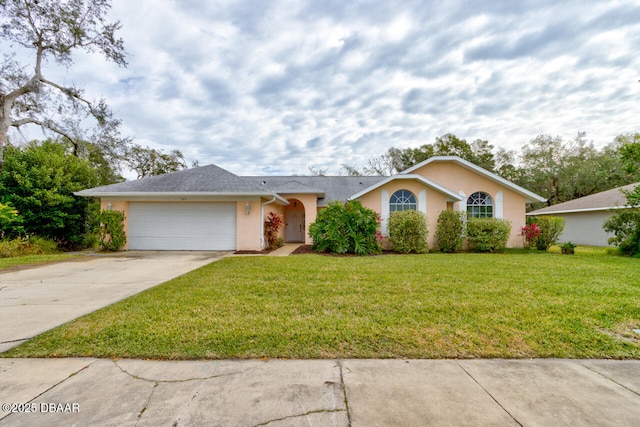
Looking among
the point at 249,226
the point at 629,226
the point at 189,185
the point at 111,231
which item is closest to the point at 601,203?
the point at 629,226

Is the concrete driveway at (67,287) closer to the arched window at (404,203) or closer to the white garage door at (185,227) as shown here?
the white garage door at (185,227)

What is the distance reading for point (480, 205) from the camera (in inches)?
519

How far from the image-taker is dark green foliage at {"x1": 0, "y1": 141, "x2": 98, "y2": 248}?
11.1 meters

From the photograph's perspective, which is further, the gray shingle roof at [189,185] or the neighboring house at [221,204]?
the neighboring house at [221,204]

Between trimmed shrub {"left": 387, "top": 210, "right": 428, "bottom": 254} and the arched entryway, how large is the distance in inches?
301

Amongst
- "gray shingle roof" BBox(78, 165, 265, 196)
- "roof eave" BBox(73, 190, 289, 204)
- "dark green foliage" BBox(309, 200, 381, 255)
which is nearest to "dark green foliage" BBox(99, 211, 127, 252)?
"roof eave" BBox(73, 190, 289, 204)

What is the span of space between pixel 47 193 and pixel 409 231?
51.0 feet

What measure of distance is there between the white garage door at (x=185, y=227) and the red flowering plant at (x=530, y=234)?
13618mm

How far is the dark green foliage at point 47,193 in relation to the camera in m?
11.1

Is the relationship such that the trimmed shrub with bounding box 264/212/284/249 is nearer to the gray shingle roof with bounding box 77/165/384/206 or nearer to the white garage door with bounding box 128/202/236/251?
the gray shingle roof with bounding box 77/165/384/206

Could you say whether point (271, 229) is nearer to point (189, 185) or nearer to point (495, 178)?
point (189, 185)

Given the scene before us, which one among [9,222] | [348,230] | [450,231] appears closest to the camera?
[9,222]

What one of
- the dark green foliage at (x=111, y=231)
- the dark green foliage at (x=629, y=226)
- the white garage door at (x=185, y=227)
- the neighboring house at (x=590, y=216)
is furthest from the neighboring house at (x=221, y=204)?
the neighboring house at (x=590, y=216)

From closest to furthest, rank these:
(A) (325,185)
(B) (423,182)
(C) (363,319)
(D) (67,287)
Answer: (C) (363,319) < (D) (67,287) < (B) (423,182) < (A) (325,185)
